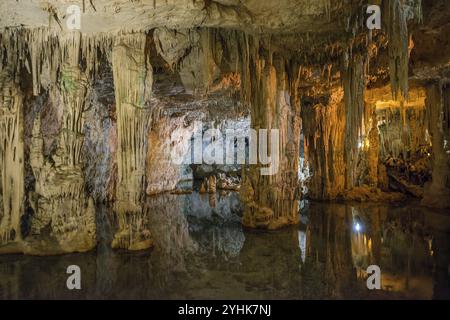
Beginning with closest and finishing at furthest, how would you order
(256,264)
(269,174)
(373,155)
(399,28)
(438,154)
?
(256,264), (399,28), (269,174), (438,154), (373,155)

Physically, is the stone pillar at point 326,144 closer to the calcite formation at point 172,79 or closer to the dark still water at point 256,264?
the calcite formation at point 172,79

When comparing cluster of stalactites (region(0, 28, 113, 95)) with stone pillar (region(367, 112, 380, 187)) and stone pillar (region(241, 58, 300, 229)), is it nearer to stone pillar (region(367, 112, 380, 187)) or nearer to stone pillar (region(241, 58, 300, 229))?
stone pillar (region(241, 58, 300, 229))

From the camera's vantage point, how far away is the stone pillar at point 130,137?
611cm

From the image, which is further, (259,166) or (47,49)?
(259,166)

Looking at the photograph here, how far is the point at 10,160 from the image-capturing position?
6.27 metres

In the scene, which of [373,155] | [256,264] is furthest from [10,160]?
[373,155]

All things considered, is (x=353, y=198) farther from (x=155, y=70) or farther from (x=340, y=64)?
(x=155, y=70)

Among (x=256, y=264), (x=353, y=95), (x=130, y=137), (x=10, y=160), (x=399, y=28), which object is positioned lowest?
(x=256, y=264)

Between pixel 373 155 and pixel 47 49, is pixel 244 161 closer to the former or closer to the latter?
pixel 47 49

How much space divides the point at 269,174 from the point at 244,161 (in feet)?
2.40

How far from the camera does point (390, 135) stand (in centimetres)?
Result: 1739

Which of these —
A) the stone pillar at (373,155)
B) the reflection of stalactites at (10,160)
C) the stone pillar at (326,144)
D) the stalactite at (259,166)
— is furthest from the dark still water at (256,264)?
the stone pillar at (373,155)

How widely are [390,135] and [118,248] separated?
15.3m

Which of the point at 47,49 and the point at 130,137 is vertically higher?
the point at 47,49
